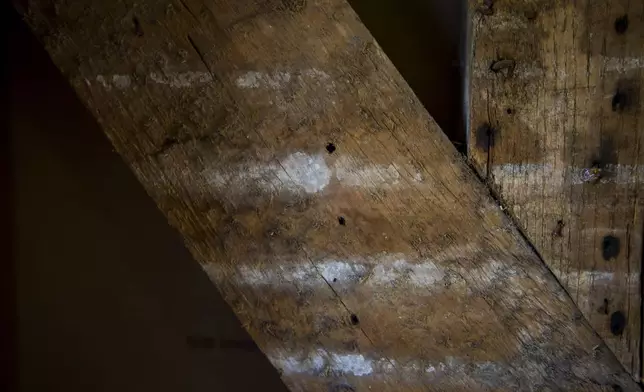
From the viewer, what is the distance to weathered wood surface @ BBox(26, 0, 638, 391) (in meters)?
0.70

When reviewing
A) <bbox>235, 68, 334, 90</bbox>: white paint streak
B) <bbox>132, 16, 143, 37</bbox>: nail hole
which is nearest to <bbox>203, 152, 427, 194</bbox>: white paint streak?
<bbox>235, 68, 334, 90</bbox>: white paint streak

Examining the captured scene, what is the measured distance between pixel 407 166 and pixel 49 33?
0.55 m

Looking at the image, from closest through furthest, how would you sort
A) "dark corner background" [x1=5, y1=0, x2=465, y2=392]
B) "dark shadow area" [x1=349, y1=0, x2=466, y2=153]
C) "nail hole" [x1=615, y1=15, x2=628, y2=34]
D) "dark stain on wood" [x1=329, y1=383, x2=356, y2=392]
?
"nail hole" [x1=615, y1=15, x2=628, y2=34], "dark stain on wood" [x1=329, y1=383, x2=356, y2=392], "dark shadow area" [x1=349, y1=0, x2=466, y2=153], "dark corner background" [x1=5, y1=0, x2=465, y2=392]

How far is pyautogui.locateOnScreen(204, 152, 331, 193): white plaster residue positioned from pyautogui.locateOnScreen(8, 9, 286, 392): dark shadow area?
0.53m

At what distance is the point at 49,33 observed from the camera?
28.6 inches

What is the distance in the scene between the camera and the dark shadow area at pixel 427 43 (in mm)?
936

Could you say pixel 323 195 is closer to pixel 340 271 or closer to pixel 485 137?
pixel 340 271

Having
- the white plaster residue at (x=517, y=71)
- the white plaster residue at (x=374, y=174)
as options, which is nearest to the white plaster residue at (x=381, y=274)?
the white plaster residue at (x=374, y=174)

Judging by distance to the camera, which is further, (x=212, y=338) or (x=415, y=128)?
(x=212, y=338)

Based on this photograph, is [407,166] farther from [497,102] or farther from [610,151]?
[610,151]

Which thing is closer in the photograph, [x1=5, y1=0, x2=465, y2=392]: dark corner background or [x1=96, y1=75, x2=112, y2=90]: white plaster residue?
Result: [x1=96, y1=75, x2=112, y2=90]: white plaster residue

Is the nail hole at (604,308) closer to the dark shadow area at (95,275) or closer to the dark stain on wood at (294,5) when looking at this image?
the dark stain on wood at (294,5)

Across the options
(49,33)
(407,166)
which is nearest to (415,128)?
(407,166)

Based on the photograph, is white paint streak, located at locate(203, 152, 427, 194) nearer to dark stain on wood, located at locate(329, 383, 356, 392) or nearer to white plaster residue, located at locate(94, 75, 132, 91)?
white plaster residue, located at locate(94, 75, 132, 91)
